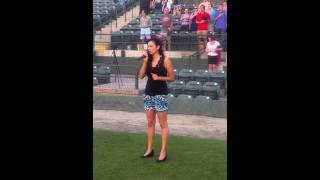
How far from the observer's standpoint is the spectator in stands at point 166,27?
14332 mm

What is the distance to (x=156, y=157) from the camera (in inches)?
276

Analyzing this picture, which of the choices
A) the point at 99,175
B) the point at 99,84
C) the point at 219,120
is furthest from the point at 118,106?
the point at 99,175

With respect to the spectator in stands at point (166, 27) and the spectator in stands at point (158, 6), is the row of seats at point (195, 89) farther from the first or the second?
the spectator in stands at point (158, 6)

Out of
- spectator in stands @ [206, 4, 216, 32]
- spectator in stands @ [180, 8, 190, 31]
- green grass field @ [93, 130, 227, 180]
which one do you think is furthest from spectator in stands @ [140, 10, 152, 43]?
green grass field @ [93, 130, 227, 180]

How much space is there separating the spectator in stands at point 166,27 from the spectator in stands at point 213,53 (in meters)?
2.01

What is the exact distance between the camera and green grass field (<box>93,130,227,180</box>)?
6.18 m

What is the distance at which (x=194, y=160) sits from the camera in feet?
22.7

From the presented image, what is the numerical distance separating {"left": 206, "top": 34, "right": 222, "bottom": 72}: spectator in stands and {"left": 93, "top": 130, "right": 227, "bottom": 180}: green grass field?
424 centimetres

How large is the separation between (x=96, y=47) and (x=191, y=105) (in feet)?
19.1

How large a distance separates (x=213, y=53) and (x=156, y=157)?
18.8ft

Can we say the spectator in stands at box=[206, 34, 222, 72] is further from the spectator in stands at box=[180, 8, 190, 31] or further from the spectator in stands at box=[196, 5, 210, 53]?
the spectator in stands at box=[180, 8, 190, 31]

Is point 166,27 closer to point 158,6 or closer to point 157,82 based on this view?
point 158,6

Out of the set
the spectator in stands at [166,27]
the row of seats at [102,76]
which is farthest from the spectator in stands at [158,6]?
the row of seats at [102,76]
